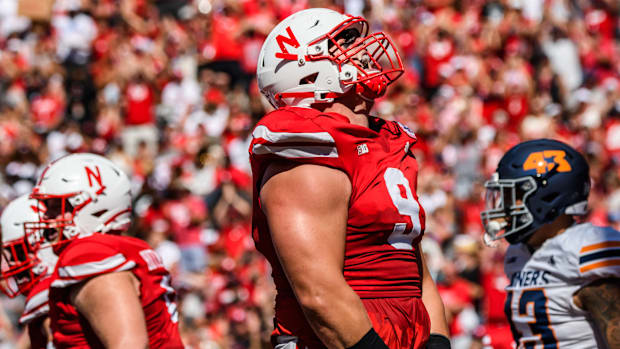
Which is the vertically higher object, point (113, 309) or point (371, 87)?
point (371, 87)

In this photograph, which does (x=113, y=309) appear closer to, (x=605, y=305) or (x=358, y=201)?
(x=358, y=201)

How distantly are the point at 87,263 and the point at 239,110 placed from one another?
8732 millimetres

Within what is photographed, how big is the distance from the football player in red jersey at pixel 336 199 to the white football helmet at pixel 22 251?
1.74 metres

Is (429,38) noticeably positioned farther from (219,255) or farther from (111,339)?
(111,339)

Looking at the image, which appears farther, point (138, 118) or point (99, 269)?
point (138, 118)

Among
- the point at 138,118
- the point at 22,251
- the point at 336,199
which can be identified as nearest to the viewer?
the point at 336,199

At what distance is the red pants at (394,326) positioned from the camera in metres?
2.80

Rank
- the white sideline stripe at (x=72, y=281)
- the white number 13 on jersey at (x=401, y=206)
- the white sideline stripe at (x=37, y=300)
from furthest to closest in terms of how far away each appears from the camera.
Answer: the white sideline stripe at (x=37, y=300) < the white sideline stripe at (x=72, y=281) < the white number 13 on jersey at (x=401, y=206)

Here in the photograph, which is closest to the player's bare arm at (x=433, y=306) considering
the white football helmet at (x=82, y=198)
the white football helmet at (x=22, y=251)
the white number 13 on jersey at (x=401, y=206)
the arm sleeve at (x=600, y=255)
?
the white number 13 on jersey at (x=401, y=206)

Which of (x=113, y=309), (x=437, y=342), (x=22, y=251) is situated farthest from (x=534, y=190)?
(x=22, y=251)

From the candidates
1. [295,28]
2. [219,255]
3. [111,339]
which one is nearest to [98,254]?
[111,339]

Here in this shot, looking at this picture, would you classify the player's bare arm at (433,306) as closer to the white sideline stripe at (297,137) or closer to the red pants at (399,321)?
the red pants at (399,321)

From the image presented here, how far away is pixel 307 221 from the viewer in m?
2.67

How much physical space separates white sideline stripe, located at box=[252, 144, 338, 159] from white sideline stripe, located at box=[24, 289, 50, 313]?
2.03 metres
